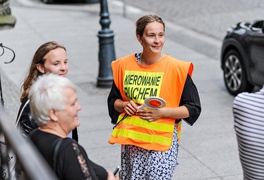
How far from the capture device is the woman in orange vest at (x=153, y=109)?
4754 mm

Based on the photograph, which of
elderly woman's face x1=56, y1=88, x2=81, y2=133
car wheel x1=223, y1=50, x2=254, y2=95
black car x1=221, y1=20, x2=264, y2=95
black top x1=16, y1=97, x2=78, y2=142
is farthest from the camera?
car wheel x1=223, y1=50, x2=254, y2=95

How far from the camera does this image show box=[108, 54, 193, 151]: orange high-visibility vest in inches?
187

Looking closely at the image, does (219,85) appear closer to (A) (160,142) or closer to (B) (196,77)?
(B) (196,77)

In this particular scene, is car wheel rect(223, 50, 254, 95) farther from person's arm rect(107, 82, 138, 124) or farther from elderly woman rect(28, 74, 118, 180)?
elderly woman rect(28, 74, 118, 180)

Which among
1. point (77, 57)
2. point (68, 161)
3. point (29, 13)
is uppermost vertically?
point (68, 161)

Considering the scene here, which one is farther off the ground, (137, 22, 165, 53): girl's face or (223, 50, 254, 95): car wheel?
(137, 22, 165, 53): girl's face

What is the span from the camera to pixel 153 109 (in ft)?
15.3

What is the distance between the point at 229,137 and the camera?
852 centimetres

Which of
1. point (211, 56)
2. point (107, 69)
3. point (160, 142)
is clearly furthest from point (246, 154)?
point (211, 56)

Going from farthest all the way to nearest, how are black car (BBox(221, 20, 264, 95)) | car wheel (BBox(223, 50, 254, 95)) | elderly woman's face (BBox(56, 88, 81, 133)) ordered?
car wheel (BBox(223, 50, 254, 95)) < black car (BBox(221, 20, 264, 95)) < elderly woman's face (BBox(56, 88, 81, 133))

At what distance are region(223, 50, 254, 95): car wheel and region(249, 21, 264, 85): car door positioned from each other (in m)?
0.38

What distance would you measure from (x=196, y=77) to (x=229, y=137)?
3755mm

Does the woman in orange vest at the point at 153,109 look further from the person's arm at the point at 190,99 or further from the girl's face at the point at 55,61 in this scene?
the girl's face at the point at 55,61

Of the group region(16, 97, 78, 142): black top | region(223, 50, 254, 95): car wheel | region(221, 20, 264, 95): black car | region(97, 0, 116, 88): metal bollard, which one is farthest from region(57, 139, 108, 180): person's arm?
region(97, 0, 116, 88): metal bollard
